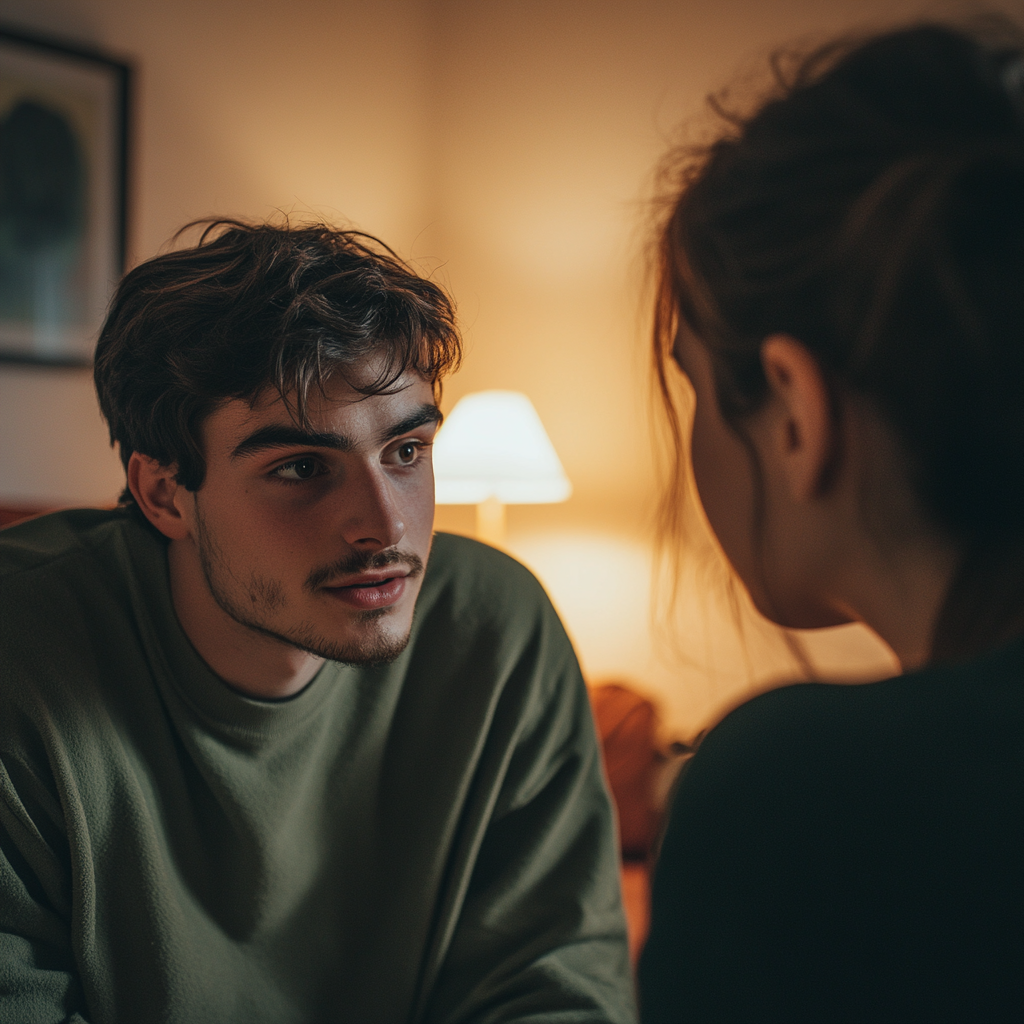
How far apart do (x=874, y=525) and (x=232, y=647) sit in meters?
0.71

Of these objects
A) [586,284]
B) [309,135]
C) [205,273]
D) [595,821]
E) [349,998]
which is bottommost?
[349,998]

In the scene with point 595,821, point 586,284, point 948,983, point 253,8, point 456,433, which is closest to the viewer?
point 948,983

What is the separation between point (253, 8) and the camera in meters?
2.79

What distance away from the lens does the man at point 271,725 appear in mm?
912

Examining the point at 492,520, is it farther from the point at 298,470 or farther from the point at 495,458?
the point at 298,470

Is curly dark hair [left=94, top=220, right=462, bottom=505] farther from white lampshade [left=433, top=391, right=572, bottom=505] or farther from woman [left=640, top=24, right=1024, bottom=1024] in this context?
white lampshade [left=433, top=391, right=572, bottom=505]

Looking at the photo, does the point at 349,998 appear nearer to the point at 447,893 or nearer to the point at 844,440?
the point at 447,893

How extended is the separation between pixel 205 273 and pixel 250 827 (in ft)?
1.84

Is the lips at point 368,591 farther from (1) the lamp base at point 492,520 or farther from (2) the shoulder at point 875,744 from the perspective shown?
(1) the lamp base at point 492,520

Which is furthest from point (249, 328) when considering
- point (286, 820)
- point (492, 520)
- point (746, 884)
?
point (492, 520)

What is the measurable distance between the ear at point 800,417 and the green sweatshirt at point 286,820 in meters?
0.65

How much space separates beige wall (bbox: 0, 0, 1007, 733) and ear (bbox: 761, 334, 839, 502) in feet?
6.26

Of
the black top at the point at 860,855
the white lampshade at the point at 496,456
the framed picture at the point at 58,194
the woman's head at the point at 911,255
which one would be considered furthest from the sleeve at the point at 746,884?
the framed picture at the point at 58,194

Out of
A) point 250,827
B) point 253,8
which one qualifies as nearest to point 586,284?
point 253,8
